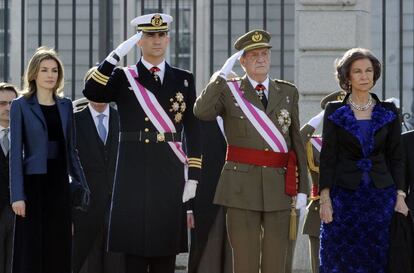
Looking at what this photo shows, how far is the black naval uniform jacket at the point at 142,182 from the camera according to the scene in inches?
268

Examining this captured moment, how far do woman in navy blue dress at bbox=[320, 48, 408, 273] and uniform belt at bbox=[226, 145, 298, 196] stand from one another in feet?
0.84

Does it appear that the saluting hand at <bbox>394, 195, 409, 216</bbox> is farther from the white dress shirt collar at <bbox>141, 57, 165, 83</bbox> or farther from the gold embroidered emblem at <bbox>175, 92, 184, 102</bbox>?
the white dress shirt collar at <bbox>141, 57, 165, 83</bbox>

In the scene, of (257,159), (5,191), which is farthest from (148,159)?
(5,191)

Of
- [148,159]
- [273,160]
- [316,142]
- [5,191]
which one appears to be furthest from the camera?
[316,142]

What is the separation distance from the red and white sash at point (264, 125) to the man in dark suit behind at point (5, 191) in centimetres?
212

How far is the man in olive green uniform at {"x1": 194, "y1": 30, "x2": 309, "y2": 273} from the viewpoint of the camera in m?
6.94

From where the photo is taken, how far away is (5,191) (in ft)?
27.9

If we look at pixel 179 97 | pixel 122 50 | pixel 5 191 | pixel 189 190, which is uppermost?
pixel 122 50

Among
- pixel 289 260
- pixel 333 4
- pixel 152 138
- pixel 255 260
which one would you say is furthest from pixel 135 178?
pixel 333 4

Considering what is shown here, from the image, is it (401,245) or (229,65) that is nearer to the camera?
(401,245)

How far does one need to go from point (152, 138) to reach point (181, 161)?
0.21m

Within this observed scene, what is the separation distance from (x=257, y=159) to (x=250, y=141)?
4.2 inches

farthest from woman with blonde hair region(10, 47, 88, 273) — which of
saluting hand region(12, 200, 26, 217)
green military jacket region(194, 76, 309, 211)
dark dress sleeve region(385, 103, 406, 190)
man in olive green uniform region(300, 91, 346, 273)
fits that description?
man in olive green uniform region(300, 91, 346, 273)

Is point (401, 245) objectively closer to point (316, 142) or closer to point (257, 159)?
point (257, 159)
